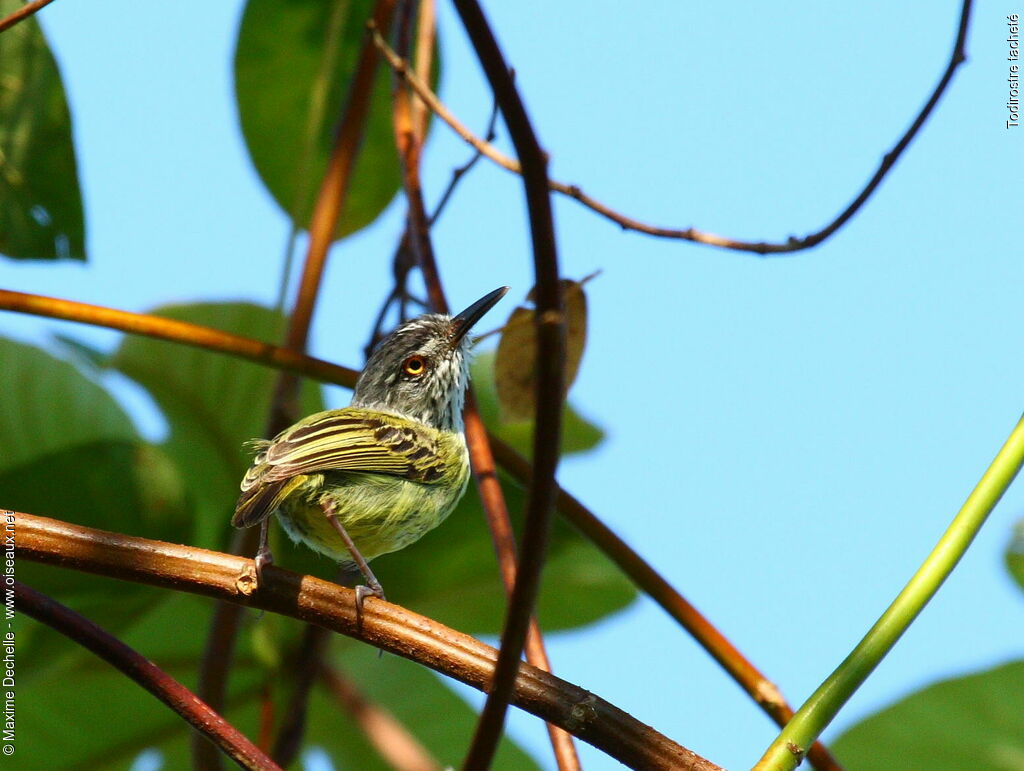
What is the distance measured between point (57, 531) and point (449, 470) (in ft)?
5.16

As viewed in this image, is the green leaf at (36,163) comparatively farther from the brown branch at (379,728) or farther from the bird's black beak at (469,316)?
the brown branch at (379,728)

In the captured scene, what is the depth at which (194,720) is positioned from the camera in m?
1.85

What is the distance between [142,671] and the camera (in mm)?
1854

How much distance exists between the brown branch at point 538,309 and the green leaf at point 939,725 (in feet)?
6.83

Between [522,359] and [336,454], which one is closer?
[336,454]

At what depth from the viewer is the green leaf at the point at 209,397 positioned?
12.1ft

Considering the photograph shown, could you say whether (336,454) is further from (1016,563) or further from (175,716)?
(1016,563)

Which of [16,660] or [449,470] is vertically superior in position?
[449,470]

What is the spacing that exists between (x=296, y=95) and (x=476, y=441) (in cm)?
236

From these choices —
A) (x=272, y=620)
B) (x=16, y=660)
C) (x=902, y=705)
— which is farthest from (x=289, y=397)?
(x=902, y=705)

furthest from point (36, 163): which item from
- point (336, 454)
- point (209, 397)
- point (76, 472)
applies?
point (336, 454)

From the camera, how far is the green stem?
6.00 feet

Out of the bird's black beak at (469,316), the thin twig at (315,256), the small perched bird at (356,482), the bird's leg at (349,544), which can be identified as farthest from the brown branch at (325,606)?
the bird's black beak at (469,316)

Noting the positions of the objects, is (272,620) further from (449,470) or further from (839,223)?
(839,223)
